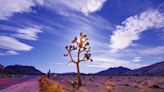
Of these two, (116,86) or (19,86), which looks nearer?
(19,86)

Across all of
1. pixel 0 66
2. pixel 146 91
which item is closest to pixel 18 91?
pixel 146 91

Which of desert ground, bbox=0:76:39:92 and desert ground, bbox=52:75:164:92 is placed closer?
desert ground, bbox=0:76:39:92

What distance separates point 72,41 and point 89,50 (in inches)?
119

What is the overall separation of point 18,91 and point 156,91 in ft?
51.8

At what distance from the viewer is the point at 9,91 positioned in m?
28.9

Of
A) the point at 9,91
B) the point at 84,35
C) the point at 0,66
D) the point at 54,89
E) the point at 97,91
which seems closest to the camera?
the point at 54,89

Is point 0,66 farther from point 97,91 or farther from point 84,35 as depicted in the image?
point 97,91

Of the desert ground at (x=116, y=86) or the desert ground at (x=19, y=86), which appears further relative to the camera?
the desert ground at (x=116, y=86)

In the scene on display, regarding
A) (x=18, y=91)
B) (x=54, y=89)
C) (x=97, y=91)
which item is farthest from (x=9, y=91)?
(x=97, y=91)

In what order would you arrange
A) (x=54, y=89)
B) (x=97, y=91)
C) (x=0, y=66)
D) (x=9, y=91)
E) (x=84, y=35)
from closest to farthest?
(x=54, y=89) → (x=9, y=91) → (x=97, y=91) → (x=84, y=35) → (x=0, y=66)

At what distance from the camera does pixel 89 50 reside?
44656 millimetres

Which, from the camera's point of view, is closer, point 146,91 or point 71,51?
point 146,91

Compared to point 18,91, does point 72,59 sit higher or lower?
higher

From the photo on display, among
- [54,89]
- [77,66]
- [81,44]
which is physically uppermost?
[81,44]
